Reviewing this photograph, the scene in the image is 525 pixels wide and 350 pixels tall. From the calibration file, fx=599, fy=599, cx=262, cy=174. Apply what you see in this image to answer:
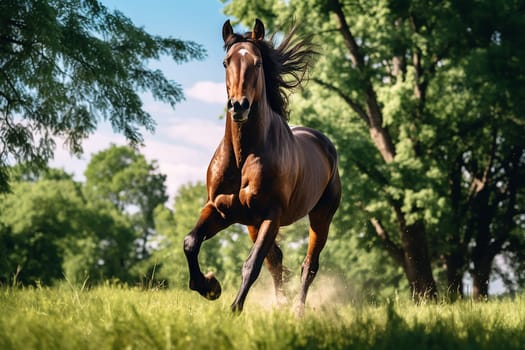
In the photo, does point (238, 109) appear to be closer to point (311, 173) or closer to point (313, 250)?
point (311, 173)

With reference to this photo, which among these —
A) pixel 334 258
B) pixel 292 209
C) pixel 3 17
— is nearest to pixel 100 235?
pixel 334 258

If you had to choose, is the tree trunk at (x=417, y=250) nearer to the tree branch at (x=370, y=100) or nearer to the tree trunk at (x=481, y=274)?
the tree branch at (x=370, y=100)

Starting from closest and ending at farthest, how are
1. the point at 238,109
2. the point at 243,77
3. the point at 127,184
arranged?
the point at 238,109, the point at 243,77, the point at 127,184

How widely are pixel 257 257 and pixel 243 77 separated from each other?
162 centimetres

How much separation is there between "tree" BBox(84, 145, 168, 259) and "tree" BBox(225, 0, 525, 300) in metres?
27.6

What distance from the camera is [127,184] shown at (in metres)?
47.3

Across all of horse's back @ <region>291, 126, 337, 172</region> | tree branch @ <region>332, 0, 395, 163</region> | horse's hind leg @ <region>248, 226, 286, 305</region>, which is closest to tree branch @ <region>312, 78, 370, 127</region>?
tree branch @ <region>332, 0, 395, 163</region>

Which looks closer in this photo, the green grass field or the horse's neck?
the green grass field

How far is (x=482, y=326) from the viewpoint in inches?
168

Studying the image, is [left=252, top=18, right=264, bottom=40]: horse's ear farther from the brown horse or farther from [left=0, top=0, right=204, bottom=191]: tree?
[left=0, top=0, right=204, bottom=191]: tree

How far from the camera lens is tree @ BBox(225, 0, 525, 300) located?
55.3 ft

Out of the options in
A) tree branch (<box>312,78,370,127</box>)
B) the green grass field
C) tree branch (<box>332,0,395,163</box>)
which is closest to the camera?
the green grass field

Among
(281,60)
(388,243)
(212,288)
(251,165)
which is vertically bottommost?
(212,288)

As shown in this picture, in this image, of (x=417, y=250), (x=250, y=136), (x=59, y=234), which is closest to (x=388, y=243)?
(x=417, y=250)
